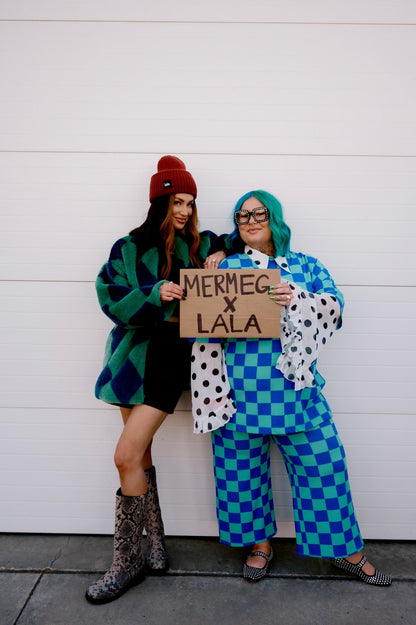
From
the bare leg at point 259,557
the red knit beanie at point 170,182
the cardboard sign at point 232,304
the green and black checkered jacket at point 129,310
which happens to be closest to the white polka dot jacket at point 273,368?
the cardboard sign at point 232,304

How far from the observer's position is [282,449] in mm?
1902

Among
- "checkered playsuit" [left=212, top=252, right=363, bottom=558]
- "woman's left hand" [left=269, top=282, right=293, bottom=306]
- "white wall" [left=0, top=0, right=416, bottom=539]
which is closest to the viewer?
"woman's left hand" [left=269, top=282, right=293, bottom=306]

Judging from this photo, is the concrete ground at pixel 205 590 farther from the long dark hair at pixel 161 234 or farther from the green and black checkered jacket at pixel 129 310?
the long dark hair at pixel 161 234

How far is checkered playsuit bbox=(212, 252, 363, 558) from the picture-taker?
69.9 inches

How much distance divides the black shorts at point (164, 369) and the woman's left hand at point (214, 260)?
0.30 meters

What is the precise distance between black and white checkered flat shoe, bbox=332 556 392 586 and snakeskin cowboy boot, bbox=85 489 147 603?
2.98 ft

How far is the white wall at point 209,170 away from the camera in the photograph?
214 centimetres

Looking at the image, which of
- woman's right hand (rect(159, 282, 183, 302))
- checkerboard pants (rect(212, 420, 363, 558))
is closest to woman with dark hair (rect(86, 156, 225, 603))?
woman's right hand (rect(159, 282, 183, 302))

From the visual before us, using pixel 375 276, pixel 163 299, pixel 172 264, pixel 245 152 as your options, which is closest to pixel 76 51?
pixel 245 152

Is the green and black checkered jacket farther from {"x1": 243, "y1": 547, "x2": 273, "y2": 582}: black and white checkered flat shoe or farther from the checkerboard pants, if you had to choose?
{"x1": 243, "y1": 547, "x2": 273, "y2": 582}: black and white checkered flat shoe

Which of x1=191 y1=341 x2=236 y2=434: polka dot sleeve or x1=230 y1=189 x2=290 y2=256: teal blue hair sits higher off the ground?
x1=230 y1=189 x2=290 y2=256: teal blue hair

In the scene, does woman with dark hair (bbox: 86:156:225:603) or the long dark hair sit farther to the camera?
the long dark hair

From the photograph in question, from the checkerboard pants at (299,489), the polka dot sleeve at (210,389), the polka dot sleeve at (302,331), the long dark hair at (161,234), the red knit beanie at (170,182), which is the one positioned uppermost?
the red knit beanie at (170,182)

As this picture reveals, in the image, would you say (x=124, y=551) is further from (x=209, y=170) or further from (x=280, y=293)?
(x=209, y=170)
